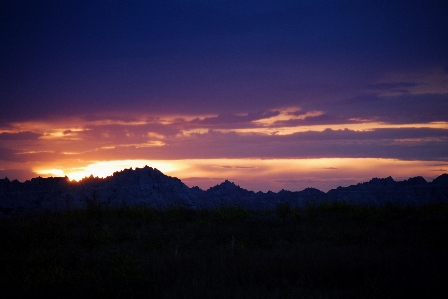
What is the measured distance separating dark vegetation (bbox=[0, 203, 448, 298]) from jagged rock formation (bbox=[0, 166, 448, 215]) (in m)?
17.5

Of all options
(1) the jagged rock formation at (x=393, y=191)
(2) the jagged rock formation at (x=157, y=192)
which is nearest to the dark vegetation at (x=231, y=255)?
(2) the jagged rock formation at (x=157, y=192)

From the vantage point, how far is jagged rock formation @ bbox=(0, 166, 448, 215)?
34.9 m

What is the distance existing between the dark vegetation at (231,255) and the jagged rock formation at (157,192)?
1753 cm

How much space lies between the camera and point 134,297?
25.9ft

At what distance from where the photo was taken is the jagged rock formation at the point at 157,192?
34875 millimetres

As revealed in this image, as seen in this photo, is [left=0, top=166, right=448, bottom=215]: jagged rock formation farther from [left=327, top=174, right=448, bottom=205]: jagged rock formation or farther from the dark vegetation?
the dark vegetation

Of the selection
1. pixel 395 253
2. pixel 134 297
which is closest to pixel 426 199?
pixel 395 253

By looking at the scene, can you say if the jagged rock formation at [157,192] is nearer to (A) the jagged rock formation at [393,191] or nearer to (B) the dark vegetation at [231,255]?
(A) the jagged rock formation at [393,191]

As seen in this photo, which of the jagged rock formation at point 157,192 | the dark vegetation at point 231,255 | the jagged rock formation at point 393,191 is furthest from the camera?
the jagged rock formation at point 157,192

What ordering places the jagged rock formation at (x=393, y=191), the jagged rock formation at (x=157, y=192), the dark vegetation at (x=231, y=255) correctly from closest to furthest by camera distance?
the dark vegetation at (x=231, y=255) < the jagged rock formation at (x=393, y=191) < the jagged rock formation at (x=157, y=192)

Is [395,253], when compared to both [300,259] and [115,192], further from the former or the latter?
[115,192]

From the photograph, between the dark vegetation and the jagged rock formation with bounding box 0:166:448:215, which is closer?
the dark vegetation

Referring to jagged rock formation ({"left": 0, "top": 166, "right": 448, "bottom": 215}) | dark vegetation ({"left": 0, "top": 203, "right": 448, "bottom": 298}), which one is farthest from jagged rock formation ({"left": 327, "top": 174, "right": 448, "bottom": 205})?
dark vegetation ({"left": 0, "top": 203, "right": 448, "bottom": 298})

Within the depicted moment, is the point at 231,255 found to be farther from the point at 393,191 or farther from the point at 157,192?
the point at 393,191
